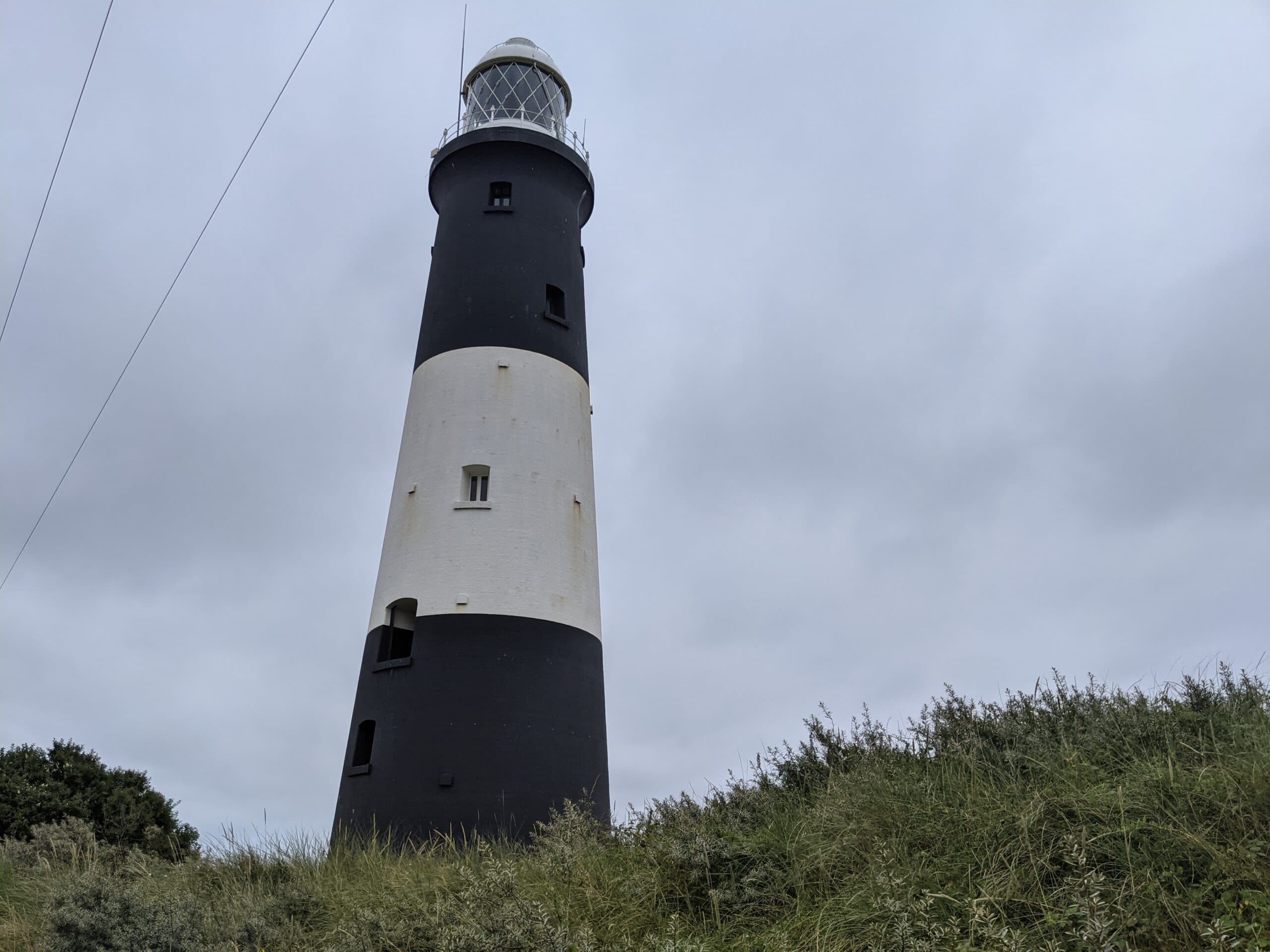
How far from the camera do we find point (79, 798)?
18.1m

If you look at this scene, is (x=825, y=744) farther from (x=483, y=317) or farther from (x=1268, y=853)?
(x=483, y=317)

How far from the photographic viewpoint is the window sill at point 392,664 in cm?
1442

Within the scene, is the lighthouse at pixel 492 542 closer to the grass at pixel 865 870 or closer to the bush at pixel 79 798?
the grass at pixel 865 870

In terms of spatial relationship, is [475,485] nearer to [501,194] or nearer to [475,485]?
[475,485]

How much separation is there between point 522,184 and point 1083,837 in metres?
15.9

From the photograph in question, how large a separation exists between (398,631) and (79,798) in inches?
316

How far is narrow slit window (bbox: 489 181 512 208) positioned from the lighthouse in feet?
0.22

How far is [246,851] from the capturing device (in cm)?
924

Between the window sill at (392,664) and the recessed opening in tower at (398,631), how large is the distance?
0.41 feet

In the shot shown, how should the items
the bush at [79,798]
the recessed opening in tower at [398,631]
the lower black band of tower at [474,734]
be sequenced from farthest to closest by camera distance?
the bush at [79,798], the recessed opening in tower at [398,631], the lower black band of tower at [474,734]

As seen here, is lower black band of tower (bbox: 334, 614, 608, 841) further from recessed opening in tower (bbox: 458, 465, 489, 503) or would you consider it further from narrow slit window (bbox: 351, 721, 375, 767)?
recessed opening in tower (bbox: 458, 465, 489, 503)

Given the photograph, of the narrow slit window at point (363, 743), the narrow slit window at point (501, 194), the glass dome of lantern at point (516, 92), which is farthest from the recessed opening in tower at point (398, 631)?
the glass dome of lantern at point (516, 92)

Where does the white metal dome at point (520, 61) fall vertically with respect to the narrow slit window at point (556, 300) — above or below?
above

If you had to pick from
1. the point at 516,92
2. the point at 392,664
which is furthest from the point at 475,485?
the point at 516,92
